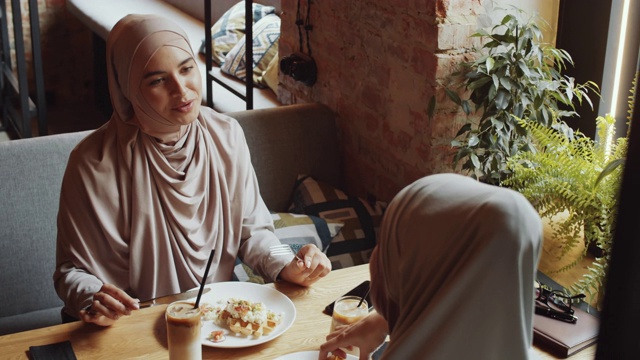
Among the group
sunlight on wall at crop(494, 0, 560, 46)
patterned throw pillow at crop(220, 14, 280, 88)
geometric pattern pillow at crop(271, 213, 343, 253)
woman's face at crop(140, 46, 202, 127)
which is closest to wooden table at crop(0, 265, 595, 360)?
woman's face at crop(140, 46, 202, 127)

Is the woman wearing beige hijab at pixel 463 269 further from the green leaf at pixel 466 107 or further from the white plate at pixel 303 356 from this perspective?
the green leaf at pixel 466 107

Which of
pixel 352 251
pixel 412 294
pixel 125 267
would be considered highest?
pixel 412 294

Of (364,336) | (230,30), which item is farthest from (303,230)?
(230,30)

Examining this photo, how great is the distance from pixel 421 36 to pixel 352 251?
2.59 ft

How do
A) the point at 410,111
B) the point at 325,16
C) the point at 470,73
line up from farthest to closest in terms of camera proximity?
the point at 325,16 < the point at 410,111 < the point at 470,73

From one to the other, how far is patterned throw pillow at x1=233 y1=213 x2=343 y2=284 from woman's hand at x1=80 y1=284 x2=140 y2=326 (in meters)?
1.02

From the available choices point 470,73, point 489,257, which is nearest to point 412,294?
point 489,257

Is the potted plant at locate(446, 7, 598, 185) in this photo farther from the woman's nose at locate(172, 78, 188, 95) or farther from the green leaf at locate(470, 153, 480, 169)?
the woman's nose at locate(172, 78, 188, 95)

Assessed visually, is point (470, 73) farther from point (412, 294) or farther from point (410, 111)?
point (412, 294)

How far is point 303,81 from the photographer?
3.12 m

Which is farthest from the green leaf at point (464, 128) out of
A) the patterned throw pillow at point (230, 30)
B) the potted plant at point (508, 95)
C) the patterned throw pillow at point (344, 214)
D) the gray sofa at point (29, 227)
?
the patterned throw pillow at point (230, 30)

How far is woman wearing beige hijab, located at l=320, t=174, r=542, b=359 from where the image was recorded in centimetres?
85

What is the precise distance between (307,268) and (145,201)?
0.45m

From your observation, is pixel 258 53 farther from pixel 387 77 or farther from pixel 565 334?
pixel 565 334
